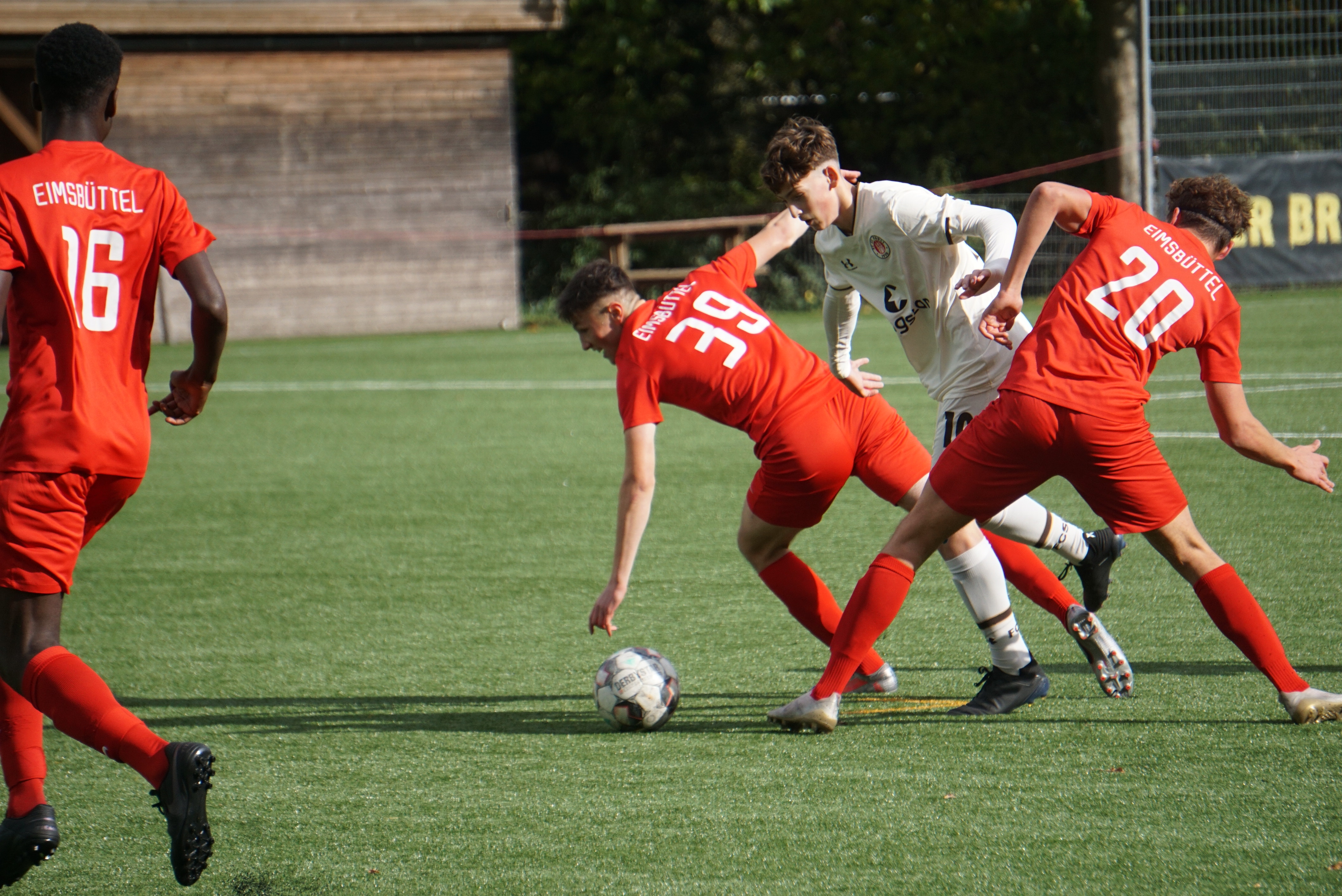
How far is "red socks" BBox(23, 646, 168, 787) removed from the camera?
3.23 meters

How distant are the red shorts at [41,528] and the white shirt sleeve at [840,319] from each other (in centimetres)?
264

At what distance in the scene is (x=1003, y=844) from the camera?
3.33m

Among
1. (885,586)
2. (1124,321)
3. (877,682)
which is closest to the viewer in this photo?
(1124,321)

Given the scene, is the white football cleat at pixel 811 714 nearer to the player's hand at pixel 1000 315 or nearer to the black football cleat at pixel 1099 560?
the black football cleat at pixel 1099 560

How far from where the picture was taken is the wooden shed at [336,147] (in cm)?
2128

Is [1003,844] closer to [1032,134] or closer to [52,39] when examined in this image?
[52,39]

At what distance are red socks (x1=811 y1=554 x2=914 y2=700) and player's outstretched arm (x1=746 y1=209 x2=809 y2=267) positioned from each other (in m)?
1.25

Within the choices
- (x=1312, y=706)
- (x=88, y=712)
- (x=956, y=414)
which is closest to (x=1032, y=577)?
(x=956, y=414)

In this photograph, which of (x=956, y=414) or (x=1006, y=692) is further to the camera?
(x=956, y=414)

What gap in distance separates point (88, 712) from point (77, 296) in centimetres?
98

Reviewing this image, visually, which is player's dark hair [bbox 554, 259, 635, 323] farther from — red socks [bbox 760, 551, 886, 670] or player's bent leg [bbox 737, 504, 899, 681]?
red socks [bbox 760, 551, 886, 670]

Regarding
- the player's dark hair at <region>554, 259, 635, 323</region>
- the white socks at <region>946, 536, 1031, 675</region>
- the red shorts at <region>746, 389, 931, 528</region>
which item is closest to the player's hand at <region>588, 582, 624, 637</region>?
the red shorts at <region>746, 389, 931, 528</region>

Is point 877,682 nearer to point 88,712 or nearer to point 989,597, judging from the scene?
point 989,597

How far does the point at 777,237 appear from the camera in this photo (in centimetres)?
499
